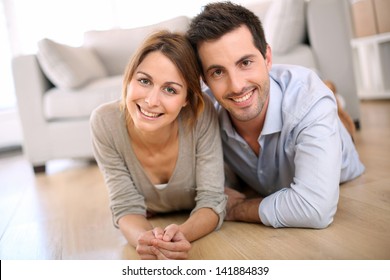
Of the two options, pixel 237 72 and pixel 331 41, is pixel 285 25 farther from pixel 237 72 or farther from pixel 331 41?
pixel 237 72

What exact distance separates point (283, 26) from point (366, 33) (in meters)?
1.63

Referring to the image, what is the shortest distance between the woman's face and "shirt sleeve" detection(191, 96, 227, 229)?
0.14m

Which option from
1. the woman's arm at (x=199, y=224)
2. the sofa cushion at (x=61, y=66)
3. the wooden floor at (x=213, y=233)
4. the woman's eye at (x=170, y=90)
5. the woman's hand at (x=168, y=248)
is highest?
the sofa cushion at (x=61, y=66)

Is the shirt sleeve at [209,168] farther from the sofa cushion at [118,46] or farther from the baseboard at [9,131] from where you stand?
the baseboard at [9,131]

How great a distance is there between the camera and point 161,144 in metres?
1.22

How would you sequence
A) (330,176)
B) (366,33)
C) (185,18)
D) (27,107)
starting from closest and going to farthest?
(330,176), (27,107), (185,18), (366,33)

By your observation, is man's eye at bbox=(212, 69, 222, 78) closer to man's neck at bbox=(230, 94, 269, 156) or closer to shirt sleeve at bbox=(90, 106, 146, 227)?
man's neck at bbox=(230, 94, 269, 156)

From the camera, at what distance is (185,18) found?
2832 mm

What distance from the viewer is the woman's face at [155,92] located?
3.46 ft

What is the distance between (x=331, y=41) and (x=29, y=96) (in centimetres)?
183

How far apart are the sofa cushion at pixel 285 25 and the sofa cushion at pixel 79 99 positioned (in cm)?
93

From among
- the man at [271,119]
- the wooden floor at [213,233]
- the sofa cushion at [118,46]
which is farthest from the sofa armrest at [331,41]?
the man at [271,119]

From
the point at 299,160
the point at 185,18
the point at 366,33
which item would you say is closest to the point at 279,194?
the point at 299,160

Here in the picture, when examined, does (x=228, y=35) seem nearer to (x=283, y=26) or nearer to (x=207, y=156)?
(x=207, y=156)
